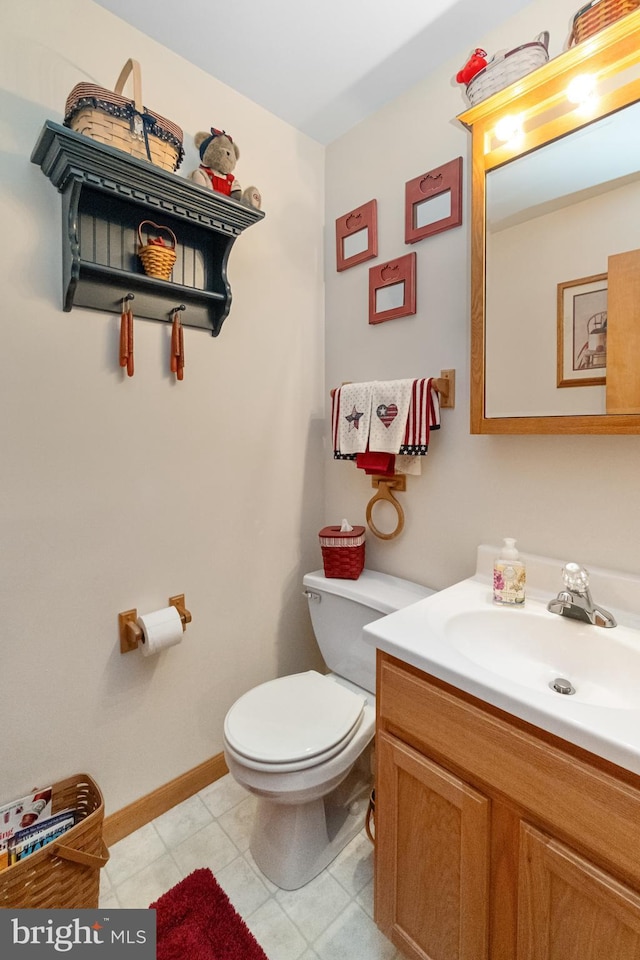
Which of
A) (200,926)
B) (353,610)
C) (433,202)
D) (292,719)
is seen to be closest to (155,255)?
(433,202)

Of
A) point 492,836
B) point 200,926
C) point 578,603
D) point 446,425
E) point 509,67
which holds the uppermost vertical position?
point 509,67

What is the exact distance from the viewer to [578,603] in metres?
1.05

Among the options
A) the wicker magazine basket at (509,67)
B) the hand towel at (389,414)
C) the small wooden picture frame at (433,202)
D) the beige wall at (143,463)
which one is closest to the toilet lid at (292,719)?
the beige wall at (143,463)

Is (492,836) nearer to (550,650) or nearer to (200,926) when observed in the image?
(550,650)

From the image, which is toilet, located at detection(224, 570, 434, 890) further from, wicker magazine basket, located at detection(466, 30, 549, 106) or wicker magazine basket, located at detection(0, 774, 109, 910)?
wicker magazine basket, located at detection(466, 30, 549, 106)

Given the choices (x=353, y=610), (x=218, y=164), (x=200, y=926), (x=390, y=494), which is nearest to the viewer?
(x=200, y=926)

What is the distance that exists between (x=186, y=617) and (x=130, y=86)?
162 centimetres

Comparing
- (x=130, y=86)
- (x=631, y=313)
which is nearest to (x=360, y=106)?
(x=130, y=86)

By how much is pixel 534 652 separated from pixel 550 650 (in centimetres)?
4

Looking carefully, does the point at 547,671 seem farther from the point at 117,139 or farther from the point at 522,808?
the point at 117,139

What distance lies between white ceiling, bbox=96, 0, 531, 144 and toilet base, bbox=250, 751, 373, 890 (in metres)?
2.21

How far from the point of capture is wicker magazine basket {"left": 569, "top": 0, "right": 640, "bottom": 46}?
98 cm

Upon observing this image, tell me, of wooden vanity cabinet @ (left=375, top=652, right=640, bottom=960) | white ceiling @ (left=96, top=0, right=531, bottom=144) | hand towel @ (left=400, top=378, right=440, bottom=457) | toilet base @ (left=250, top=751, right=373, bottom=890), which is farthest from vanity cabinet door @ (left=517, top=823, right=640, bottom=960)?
white ceiling @ (left=96, top=0, right=531, bottom=144)

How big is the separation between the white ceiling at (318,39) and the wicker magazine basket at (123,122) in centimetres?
26
